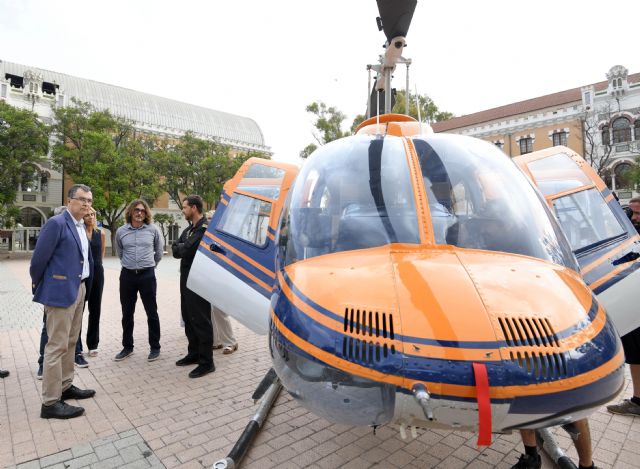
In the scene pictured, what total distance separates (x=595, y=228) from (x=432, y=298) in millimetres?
2035

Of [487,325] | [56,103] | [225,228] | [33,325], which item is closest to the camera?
[487,325]

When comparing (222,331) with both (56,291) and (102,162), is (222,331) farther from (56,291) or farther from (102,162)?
(102,162)

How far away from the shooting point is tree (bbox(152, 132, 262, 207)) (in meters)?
31.8

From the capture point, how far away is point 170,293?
11.2 m

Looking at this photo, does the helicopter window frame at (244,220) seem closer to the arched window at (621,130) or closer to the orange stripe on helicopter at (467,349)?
the orange stripe on helicopter at (467,349)

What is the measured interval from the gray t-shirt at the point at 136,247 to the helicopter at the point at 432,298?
10.7ft

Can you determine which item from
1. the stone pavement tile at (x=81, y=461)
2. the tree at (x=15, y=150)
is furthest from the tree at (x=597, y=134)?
the tree at (x=15, y=150)

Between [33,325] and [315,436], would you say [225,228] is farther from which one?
[33,325]

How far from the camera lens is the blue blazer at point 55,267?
134 inches

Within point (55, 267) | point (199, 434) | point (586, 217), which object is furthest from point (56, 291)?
point (586, 217)

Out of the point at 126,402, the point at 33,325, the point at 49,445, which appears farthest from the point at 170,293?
the point at 49,445

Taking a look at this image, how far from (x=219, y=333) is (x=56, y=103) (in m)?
40.7

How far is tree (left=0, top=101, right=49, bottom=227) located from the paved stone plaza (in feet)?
86.0

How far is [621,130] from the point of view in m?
29.9
